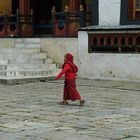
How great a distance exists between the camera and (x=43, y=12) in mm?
23562

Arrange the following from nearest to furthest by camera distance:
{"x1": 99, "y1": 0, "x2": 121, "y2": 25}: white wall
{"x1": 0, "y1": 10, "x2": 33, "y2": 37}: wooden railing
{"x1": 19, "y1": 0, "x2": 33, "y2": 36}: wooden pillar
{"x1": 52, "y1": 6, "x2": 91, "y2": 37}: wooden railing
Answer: {"x1": 99, "y1": 0, "x2": 121, "y2": 25}: white wall < {"x1": 52, "y1": 6, "x2": 91, "y2": 37}: wooden railing < {"x1": 0, "y1": 10, "x2": 33, "y2": 37}: wooden railing < {"x1": 19, "y1": 0, "x2": 33, "y2": 36}: wooden pillar

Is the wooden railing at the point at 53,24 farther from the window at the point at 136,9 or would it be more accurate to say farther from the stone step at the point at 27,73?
the window at the point at 136,9

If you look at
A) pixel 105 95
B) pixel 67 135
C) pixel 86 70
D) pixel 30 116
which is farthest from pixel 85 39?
pixel 67 135

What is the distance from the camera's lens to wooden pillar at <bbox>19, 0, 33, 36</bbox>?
20812 millimetres

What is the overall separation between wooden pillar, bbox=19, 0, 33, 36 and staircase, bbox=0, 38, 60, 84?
0.95 metres

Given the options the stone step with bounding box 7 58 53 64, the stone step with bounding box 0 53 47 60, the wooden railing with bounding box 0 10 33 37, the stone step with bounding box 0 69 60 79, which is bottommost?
the stone step with bounding box 0 69 60 79

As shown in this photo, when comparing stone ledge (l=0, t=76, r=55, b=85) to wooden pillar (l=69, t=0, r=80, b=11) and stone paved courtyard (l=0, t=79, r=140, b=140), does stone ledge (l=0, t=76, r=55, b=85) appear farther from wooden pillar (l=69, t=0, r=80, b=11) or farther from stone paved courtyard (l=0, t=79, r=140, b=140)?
wooden pillar (l=69, t=0, r=80, b=11)

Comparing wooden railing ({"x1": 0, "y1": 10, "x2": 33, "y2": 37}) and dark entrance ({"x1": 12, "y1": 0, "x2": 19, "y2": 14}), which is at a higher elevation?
dark entrance ({"x1": 12, "y1": 0, "x2": 19, "y2": 14})

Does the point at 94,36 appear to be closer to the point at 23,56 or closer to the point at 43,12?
the point at 23,56

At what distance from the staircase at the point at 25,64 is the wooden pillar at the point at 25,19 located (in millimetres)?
953

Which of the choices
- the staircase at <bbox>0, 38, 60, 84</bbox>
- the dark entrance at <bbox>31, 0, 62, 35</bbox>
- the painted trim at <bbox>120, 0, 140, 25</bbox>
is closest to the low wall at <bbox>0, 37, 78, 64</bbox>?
the staircase at <bbox>0, 38, 60, 84</bbox>

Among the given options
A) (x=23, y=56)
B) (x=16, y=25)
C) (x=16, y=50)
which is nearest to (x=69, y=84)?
(x=23, y=56)

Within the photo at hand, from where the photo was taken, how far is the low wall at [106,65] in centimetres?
1677

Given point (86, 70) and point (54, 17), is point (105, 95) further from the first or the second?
point (54, 17)
